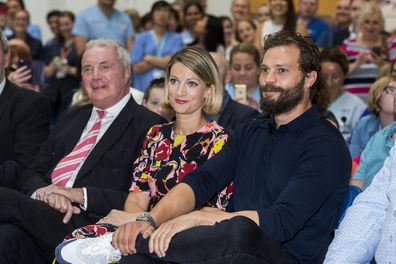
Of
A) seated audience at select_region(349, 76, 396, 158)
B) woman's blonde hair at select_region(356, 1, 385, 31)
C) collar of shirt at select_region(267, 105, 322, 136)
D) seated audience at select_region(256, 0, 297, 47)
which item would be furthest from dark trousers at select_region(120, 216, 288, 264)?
seated audience at select_region(256, 0, 297, 47)

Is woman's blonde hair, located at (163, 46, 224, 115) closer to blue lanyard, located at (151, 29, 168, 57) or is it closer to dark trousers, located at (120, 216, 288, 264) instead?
dark trousers, located at (120, 216, 288, 264)

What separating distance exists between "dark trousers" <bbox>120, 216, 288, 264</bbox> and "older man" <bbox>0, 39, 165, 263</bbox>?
93 centimetres

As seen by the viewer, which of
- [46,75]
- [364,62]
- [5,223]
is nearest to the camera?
[5,223]

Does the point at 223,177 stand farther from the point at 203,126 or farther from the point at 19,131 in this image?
the point at 19,131

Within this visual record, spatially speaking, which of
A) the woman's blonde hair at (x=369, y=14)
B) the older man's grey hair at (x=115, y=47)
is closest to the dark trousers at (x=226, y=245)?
the older man's grey hair at (x=115, y=47)

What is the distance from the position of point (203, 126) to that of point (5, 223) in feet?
3.33

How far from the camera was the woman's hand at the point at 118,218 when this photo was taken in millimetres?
3670

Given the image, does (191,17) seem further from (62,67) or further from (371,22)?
(371,22)

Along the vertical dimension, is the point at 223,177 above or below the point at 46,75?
above

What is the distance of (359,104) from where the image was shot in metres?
6.14

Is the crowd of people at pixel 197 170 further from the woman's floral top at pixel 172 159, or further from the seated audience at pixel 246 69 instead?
the seated audience at pixel 246 69

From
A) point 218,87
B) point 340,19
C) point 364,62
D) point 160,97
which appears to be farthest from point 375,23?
point 218,87

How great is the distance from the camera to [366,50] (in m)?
6.88

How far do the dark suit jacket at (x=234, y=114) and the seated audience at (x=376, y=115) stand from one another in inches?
26.3
